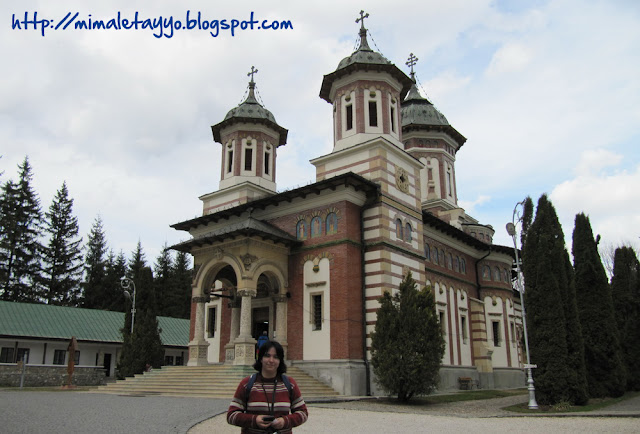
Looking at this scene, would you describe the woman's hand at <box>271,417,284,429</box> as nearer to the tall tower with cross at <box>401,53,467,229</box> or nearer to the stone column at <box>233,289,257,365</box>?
the stone column at <box>233,289,257,365</box>

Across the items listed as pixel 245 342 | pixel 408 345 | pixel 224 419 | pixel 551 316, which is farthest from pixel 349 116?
pixel 224 419

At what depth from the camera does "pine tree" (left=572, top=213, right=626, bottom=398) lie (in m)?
19.8

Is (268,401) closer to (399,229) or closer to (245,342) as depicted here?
(245,342)

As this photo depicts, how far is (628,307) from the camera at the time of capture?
24.0 metres

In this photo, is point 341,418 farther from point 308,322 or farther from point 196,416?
point 308,322

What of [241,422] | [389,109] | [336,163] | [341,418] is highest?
[389,109]

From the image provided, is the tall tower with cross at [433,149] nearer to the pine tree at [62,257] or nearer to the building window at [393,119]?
the building window at [393,119]

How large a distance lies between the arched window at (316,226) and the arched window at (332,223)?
0.44 metres

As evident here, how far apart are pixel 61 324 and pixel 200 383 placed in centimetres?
1840

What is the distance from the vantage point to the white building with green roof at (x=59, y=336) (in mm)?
30750

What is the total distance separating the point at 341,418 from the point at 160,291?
48.9 m

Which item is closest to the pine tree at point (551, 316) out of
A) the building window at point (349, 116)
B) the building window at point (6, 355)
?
the building window at point (349, 116)

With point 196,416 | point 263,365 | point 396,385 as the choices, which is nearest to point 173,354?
point 396,385

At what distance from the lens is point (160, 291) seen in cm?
5803
